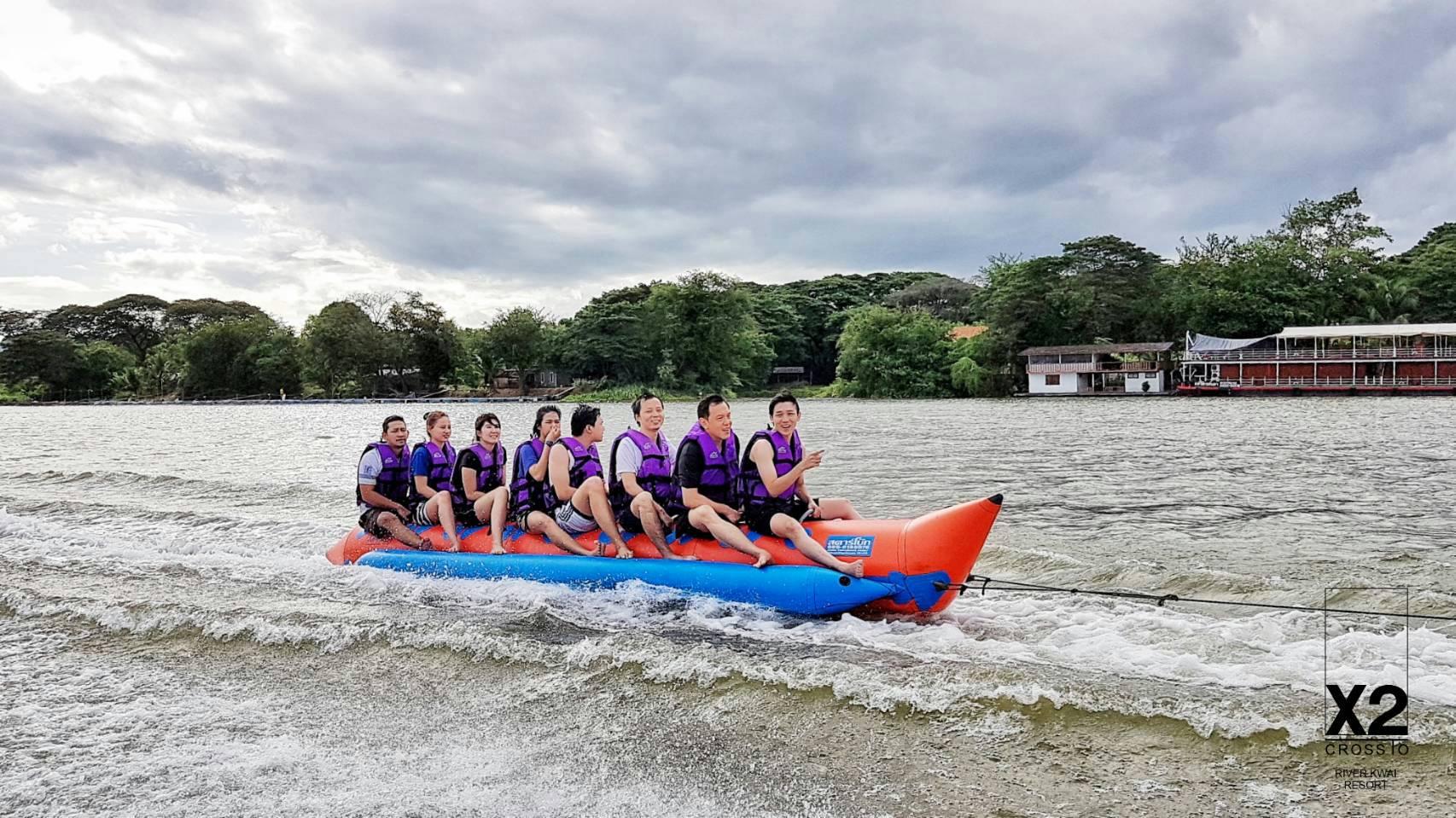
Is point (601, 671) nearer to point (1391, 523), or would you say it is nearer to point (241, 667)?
point (241, 667)

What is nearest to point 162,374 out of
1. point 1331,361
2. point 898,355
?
point 898,355

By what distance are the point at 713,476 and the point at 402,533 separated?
8.17 feet

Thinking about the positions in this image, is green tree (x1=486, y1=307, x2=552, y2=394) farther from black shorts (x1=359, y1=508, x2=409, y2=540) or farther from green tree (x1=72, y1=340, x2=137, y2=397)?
black shorts (x1=359, y1=508, x2=409, y2=540)

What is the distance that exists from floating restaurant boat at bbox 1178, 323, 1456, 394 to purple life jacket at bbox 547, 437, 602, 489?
40833 mm

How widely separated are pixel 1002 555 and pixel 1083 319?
42.4m

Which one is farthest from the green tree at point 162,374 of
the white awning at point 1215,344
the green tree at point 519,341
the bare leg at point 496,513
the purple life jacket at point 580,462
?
the purple life jacket at point 580,462

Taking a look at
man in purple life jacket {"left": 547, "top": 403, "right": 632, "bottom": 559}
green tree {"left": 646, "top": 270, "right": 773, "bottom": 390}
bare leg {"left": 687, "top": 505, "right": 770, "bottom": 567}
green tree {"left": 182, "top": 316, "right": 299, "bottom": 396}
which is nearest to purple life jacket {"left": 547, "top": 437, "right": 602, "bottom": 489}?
man in purple life jacket {"left": 547, "top": 403, "right": 632, "bottom": 559}

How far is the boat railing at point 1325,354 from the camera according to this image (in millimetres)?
38219

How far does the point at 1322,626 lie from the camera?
4590mm

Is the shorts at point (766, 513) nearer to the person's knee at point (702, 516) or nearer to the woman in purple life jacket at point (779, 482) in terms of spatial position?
the woman in purple life jacket at point (779, 482)

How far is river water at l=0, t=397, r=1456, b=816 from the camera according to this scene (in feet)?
10.00

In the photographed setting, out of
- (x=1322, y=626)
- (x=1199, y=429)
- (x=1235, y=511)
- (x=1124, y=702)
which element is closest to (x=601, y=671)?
(x=1124, y=702)

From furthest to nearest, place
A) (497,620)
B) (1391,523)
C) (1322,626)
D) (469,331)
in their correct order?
(469,331), (1391,523), (497,620), (1322,626)

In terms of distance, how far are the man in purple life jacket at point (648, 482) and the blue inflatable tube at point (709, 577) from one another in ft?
0.72
